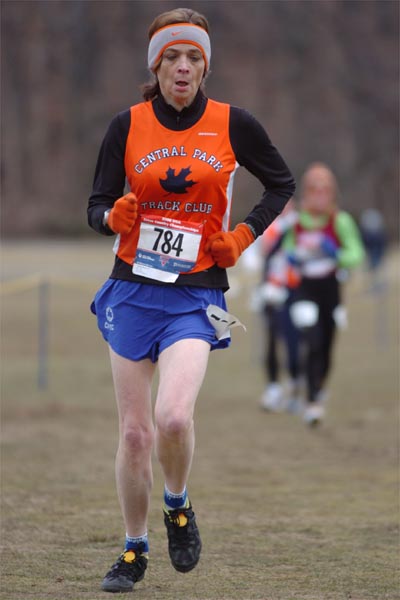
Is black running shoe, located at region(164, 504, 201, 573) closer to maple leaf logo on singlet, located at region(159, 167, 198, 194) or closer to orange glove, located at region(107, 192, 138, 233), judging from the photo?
orange glove, located at region(107, 192, 138, 233)

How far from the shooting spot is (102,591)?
4684mm

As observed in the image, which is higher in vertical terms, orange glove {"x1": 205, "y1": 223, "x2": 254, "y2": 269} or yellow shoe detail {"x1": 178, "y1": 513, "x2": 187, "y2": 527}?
orange glove {"x1": 205, "y1": 223, "x2": 254, "y2": 269}

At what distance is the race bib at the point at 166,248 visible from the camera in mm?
4707

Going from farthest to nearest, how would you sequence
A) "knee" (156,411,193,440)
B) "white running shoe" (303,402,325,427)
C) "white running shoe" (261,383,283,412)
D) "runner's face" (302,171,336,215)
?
"white running shoe" (261,383,283,412)
"white running shoe" (303,402,325,427)
"runner's face" (302,171,336,215)
"knee" (156,411,193,440)

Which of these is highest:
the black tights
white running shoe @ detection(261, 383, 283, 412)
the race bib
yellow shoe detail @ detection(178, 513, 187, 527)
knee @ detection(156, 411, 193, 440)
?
the race bib

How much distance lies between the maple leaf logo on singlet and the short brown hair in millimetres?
413

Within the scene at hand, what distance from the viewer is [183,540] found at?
4.73 m

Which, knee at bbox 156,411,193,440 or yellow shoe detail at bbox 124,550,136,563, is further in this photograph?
yellow shoe detail at bbox 124,550,136,563

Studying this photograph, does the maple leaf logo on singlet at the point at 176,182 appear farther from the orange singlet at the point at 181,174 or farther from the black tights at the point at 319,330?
the black tights at the point at 319,330

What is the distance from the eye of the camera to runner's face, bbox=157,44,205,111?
4754mm

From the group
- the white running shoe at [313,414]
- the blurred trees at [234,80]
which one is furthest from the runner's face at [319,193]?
the blurred trees at [234,80]

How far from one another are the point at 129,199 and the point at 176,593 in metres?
1.54

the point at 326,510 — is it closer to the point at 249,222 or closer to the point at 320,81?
the point at 249,222

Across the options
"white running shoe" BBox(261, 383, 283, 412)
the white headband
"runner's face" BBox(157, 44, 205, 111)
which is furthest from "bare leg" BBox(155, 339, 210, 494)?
"white running shoe" BBox(261, 383, 283, 412)
